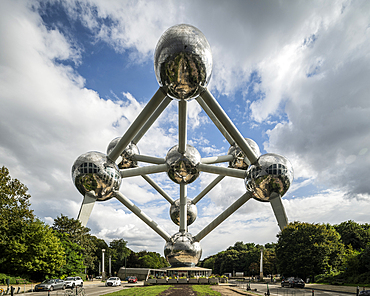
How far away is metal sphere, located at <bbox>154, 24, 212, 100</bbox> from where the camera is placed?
10.6 meters

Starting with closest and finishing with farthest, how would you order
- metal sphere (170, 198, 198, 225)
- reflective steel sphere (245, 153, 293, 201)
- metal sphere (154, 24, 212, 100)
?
1. metal sphere (154, 24, 212, 100)
2. reflective steel sphere (245, 153, 293, 201)
3. metal sphere (170, 198, 198, 225)

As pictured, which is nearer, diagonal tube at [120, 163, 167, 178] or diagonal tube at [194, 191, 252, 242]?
diagonal tube at [120, 163, 167, 178]

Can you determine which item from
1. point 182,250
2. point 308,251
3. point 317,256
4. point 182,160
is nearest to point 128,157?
point 182,160

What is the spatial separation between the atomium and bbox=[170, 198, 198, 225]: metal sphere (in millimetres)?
2230

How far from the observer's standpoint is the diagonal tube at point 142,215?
714 inches

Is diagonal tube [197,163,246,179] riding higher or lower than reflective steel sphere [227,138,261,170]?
lower

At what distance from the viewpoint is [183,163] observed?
18.7m

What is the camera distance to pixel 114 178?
47.7 ft

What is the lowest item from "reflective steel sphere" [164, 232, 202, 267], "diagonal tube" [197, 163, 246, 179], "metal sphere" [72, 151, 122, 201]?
"reflective steel sphere" [164, 232, 202, 267]

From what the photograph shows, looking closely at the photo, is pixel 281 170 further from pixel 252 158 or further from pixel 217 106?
pixel 217 106

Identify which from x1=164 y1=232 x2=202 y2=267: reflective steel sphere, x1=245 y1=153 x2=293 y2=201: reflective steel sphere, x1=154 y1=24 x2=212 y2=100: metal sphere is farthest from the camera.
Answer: x1=164 y1=232 x2=202 y2=267: reflective steel sphere

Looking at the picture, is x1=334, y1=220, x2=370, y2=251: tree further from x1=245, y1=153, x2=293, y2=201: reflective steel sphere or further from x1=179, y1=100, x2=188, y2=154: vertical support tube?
x1=179, y1=100, x2=188, y2=154: vertical support tube

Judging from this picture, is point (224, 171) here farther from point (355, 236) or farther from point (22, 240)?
point (355, 236)

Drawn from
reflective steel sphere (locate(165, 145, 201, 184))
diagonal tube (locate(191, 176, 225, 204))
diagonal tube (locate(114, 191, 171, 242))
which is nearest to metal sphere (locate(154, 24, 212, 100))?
reflective steel sphere (locate(165, 145, 201, 184))
